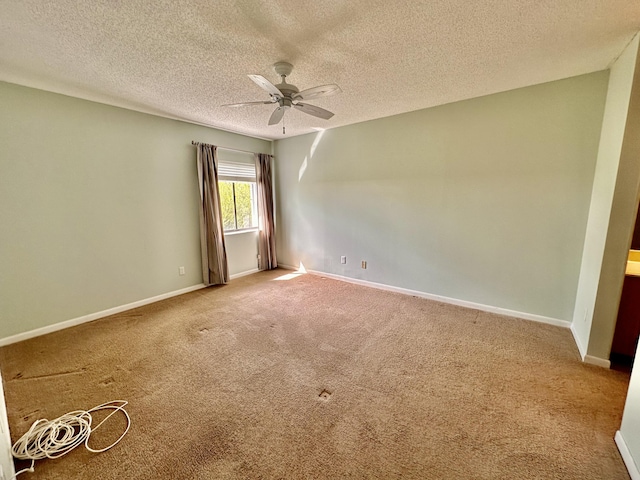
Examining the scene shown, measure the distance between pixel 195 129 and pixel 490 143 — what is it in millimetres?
3944

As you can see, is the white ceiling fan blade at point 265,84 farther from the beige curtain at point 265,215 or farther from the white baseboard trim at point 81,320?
the white baseboard trim at point 81,320

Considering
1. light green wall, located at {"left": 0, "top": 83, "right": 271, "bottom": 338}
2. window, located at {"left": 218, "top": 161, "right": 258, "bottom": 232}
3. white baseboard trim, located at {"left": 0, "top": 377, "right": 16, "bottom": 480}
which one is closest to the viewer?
white baseboard trim, located at {"left": 0, "top": 377, "right": 16, "bottom": 480}

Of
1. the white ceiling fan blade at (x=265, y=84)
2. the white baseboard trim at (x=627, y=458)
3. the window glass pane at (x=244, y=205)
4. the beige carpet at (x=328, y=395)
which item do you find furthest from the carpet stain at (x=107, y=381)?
the white baseboard trim at (x=627, y=458)

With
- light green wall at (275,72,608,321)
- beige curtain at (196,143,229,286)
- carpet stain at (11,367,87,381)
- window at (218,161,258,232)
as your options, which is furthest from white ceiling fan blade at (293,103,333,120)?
carpet stain at (11,367,87,381)

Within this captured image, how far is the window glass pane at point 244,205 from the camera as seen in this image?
15.5 ft

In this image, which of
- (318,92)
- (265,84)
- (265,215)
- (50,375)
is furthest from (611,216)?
(50,375)

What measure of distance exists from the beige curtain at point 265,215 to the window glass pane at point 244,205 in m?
0.19

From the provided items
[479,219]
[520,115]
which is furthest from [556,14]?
[479,219]

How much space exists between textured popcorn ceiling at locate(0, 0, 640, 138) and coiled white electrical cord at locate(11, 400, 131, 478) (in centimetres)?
252

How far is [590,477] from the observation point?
1309 millimetres

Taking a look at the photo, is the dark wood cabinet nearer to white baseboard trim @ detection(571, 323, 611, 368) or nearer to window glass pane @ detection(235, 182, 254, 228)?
white baseboard trim @ detection(571, 323, 611, 368)

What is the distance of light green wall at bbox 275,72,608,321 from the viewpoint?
8.66ft

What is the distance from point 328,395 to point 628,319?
2.45m

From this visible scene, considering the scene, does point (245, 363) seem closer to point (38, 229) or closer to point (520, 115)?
point (38, 229)
